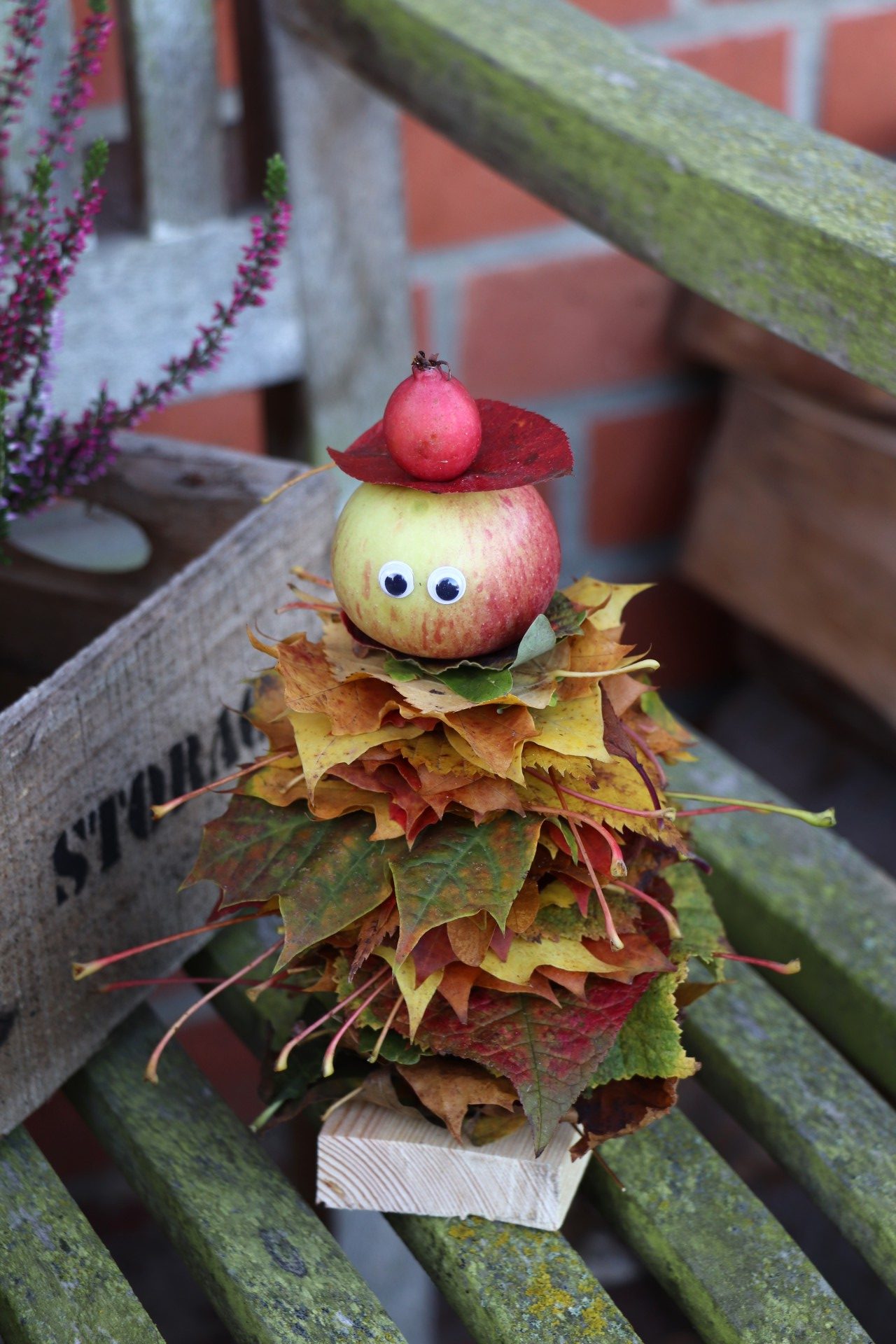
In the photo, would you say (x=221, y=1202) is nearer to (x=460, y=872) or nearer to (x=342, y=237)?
(x=460, y=872)

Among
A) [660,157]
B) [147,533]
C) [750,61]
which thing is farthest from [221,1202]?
[750,61]

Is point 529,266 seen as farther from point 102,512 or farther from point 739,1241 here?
point 739,1241

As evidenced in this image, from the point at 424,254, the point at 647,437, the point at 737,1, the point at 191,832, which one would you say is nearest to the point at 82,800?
the point at 191,832

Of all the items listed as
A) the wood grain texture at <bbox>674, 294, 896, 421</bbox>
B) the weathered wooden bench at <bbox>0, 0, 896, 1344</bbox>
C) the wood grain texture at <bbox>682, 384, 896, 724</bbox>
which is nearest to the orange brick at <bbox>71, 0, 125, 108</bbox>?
the weathered wooden bench at <bbox>0, 0, 896, 1344</bbox>

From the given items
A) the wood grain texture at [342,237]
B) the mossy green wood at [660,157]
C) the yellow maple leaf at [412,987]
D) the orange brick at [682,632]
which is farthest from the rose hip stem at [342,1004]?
the orange brick at [682,632]

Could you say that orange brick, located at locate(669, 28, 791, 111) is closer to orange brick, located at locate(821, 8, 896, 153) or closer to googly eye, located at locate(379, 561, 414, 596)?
orange brick, located at locate(821, 8, 896, 153)
